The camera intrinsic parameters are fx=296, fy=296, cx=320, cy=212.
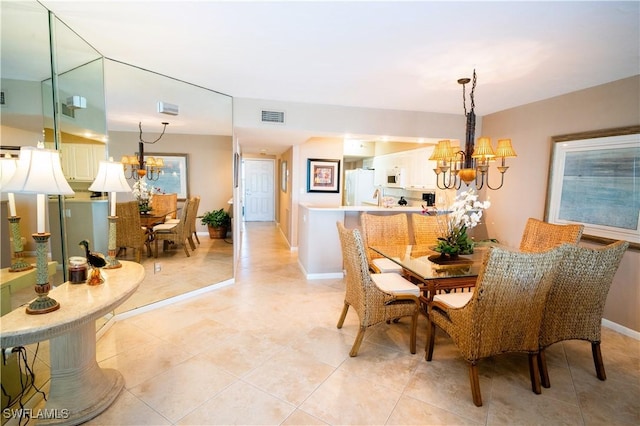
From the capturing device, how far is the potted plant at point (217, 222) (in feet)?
13.0

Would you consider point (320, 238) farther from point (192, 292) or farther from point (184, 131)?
point (184, 131)

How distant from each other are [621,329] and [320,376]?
10.3 ft

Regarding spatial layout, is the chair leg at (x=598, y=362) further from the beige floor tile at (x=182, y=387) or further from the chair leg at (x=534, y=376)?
the beige floor tile at (x=182, y=387)

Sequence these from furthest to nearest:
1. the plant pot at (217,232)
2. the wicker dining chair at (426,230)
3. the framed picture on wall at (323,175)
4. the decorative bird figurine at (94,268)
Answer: the framed picture on wall at (323,175) → the plant pot at (217,232) → the wicker dining chair at (426,230) → the decorative bird figurine at (94,268)

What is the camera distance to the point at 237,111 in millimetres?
3838

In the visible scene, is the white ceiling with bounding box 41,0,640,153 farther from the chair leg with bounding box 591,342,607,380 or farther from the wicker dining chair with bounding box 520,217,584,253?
the chair leg with bounding box 591,342,607,380

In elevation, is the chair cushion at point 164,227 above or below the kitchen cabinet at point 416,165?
below

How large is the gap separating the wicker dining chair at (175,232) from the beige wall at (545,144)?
4.41 metres

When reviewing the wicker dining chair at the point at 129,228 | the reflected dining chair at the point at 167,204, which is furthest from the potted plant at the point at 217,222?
the wicker dining chair at the point at 129,228

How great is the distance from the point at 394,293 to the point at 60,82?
311cm

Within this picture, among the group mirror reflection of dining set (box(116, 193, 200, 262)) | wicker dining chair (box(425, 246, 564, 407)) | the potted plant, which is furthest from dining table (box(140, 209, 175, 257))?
wicker dining chair (box(425, 246, 564, 407))

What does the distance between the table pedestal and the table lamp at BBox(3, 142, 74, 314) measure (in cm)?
30

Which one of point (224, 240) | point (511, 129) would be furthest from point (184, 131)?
point (511, 129)

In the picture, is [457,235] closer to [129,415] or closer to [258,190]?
[129,415]
